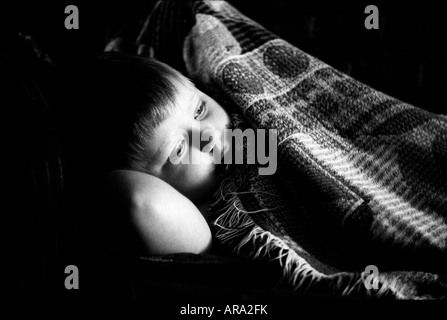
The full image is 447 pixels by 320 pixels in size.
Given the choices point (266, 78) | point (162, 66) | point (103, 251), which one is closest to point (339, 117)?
point (266, 78)

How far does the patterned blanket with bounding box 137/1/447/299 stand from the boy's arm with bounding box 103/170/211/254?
0.24 feet

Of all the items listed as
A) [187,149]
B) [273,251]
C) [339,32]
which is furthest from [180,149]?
[339,32]

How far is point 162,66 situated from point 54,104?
0.19 m

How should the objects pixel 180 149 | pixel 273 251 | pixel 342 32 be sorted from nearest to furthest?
pixel 273 251 → pixel 180 149 → pixel 342 32

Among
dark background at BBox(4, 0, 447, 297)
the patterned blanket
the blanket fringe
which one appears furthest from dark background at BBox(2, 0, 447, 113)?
the blanket fringe

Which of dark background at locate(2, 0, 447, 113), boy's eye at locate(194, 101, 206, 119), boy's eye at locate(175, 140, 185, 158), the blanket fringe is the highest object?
dark background at locate(2, 0, 447, 113)

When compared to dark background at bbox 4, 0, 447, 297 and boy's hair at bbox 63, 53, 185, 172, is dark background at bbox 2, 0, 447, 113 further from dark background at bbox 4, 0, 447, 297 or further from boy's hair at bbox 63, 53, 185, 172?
boy's hair at bbox 63, 53, 185, 172

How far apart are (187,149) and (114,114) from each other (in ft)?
0.41

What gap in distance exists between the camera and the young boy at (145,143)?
0.62m

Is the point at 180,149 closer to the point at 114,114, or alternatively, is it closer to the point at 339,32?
the point at 114,114

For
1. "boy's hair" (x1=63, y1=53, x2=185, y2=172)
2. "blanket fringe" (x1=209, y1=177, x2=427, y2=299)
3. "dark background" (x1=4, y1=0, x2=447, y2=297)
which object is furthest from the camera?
"dark background" (x1=4, y1=0, x2=447, y2=297)

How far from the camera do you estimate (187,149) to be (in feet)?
2.29

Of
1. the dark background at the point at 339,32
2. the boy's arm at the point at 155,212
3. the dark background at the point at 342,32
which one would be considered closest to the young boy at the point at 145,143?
the boy's arm at the point at 155,212

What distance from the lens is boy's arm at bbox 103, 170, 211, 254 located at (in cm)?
60
